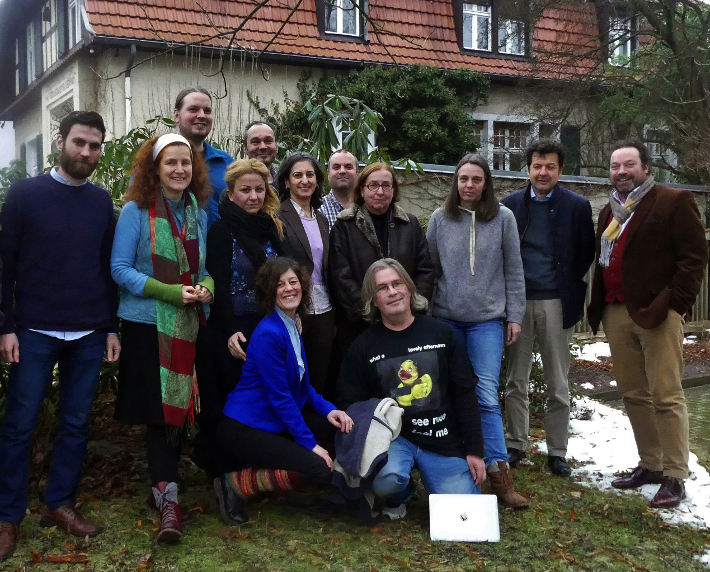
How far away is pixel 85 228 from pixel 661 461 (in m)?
3.76

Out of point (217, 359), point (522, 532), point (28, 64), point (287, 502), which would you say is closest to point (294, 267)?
point (217, 359)

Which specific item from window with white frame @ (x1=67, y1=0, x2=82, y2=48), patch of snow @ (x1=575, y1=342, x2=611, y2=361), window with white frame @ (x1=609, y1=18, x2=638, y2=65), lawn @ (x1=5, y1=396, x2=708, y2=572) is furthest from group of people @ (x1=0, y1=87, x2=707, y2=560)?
window with white frame @ (x1=67, y1=0, x2=82, y2=48)

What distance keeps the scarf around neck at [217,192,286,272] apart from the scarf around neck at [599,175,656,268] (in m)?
2.18

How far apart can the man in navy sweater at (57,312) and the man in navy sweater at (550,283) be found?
268cm

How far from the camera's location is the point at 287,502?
14.3 ft

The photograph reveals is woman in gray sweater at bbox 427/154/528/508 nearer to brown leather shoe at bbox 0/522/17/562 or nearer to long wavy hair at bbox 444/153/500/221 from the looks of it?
long wavy hair at bbox 444/153/500/221

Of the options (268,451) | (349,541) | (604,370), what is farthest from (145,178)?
(604,370)

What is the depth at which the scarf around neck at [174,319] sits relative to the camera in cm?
389

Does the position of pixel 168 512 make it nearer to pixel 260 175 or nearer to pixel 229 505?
pixel 229 505

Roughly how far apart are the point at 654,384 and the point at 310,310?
84.9 inches

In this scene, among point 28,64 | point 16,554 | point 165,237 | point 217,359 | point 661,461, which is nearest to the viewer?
point 16,554

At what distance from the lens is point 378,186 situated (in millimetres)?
4598

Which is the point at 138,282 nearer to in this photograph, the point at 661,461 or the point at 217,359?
the point at 217,359

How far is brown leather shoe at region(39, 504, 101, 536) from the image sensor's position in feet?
12.6
